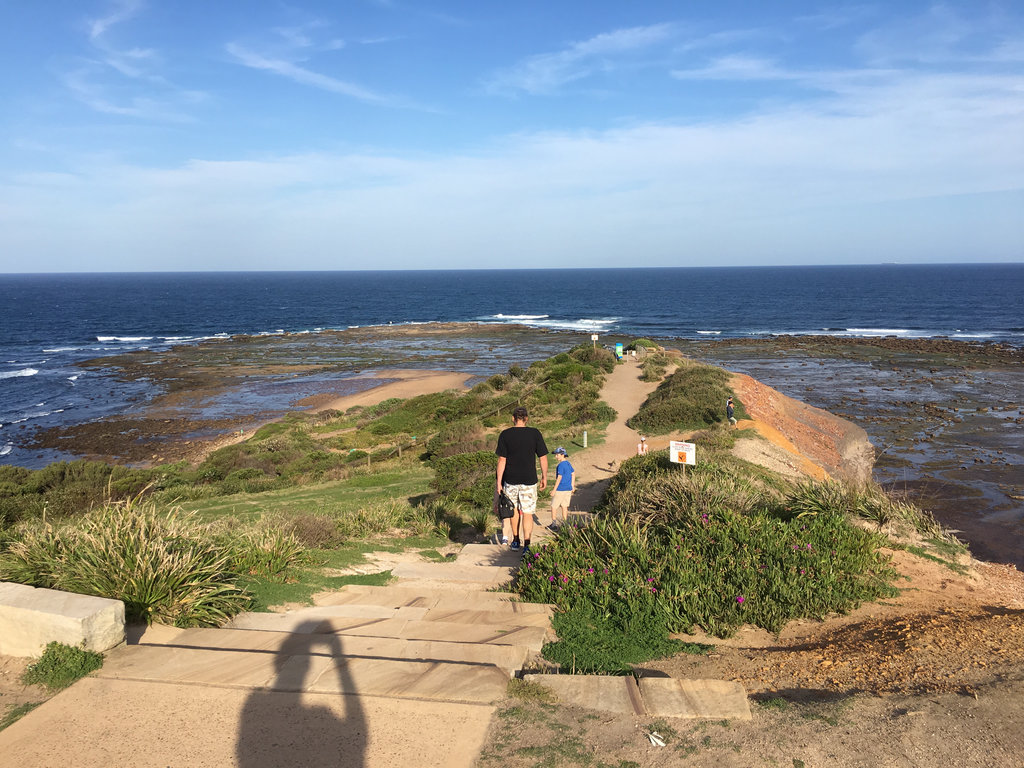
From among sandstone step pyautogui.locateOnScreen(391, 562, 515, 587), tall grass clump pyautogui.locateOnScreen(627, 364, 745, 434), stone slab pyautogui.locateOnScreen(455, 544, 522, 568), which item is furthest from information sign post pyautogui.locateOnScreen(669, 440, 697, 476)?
tall grass clump pyautogui.locateOnScreen(627, 364, 745, 434)

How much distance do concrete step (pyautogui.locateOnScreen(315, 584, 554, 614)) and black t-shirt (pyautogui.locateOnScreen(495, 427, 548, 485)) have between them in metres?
1.61

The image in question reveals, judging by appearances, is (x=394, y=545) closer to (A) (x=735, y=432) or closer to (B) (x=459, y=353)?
(A) (x=735, y=432)

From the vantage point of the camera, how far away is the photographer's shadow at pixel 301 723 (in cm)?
370

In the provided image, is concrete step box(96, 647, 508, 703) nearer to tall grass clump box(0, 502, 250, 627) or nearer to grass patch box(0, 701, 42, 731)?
grass patch box(0, 701, 42, 731)

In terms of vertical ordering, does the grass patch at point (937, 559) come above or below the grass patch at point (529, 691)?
below

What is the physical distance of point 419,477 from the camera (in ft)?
61.7

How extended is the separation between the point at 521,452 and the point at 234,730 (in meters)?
4.55

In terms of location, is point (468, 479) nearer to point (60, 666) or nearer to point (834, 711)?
point (60, 666)

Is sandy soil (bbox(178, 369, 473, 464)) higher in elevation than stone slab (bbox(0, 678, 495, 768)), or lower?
lower

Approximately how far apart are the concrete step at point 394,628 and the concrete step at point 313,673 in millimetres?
602

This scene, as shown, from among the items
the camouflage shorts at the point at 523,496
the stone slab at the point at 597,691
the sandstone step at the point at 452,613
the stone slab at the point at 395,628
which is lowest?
the sandstone step at the point at 452,613

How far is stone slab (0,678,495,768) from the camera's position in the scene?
3691 mm

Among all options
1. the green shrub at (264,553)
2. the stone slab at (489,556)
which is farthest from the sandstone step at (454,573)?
the green shrub at (264,553)

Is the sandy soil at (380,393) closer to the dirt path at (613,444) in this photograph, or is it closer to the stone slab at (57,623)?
the dirt path at (613,444)
